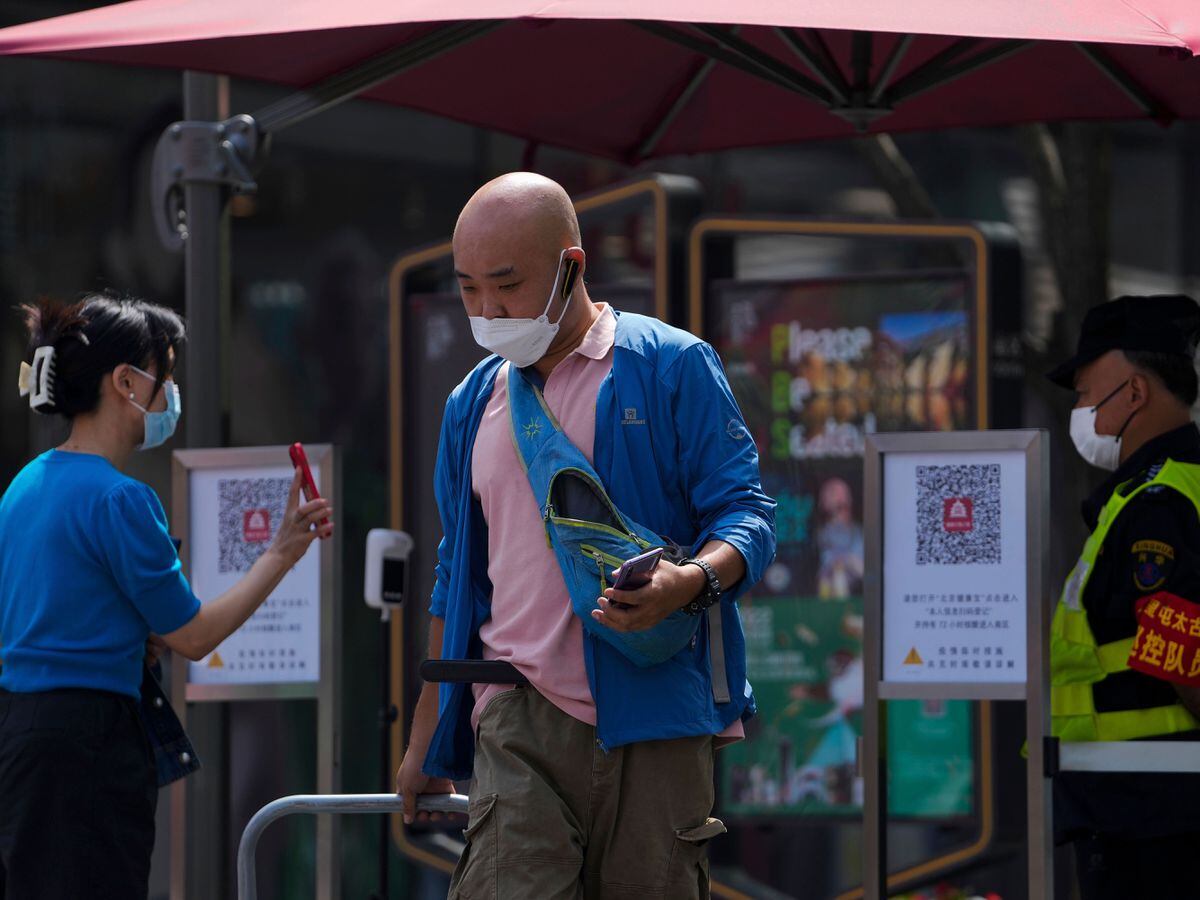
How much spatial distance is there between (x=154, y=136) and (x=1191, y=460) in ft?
17.1

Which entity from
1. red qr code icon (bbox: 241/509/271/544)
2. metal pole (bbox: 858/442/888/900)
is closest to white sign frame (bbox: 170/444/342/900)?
red qr code icon (bbox: 241/509/271/544)

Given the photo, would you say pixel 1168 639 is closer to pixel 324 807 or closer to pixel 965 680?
pixel 965 680

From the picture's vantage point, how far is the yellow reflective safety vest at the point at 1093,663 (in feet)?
14.3

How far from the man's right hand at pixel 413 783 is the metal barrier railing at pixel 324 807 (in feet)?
0.05

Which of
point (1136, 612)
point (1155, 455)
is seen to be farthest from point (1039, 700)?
point (1155, 455)

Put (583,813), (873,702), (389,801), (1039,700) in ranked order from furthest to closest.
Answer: (873,702), (1039,700), (389,801), (583,813)

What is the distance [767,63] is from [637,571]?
265cm

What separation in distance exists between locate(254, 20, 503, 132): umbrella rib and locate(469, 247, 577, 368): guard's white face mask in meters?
1.75

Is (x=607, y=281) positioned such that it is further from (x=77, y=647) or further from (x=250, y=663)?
(x=77, y=647)

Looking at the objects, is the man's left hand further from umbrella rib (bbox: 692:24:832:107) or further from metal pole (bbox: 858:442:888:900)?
umbrella rib (bbox: 692:24:832:107)

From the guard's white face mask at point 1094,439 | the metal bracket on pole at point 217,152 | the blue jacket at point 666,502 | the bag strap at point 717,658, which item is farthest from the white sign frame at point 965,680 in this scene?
the metal bracket on pole at point 217,152

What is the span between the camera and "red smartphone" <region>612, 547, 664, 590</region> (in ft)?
9.65

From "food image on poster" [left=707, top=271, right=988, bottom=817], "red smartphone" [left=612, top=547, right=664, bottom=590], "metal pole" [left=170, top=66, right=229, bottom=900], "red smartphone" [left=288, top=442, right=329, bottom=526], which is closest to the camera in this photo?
"red smartphone" [left=612, top=547, right=664, bottom=590]

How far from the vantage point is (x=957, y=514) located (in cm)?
461
